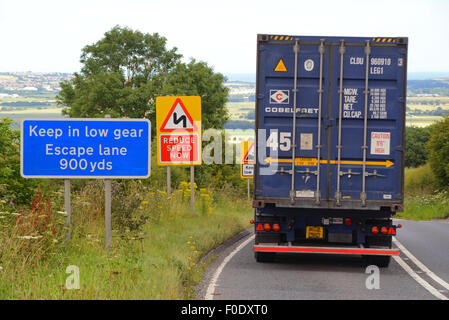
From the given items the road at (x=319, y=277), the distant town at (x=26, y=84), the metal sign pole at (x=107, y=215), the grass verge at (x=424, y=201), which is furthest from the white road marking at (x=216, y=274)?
the distant town at (x=26, y=84)

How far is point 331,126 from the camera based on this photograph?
12.1 metres

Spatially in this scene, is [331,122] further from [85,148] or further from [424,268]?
[85,148]

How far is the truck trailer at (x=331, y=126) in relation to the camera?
1201 cm

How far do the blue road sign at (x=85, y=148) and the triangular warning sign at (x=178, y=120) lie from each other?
6089 millimetres

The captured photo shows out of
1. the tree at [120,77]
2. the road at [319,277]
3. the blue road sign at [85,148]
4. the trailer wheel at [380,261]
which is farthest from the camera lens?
the tree at [120,77]

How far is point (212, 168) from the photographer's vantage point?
2746 inches

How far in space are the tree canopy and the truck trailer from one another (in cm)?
4773

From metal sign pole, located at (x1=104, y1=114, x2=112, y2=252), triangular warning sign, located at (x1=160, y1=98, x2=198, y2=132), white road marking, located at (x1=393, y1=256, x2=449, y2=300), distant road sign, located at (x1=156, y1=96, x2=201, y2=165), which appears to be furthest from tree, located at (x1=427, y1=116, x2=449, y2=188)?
metal sign pole, located at (x1=104, y1=114, x2=112, y2=252)

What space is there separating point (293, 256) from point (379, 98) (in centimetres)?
416

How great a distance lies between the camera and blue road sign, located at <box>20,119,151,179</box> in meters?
10.8

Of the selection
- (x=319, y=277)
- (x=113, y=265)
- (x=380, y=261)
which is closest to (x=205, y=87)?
(x=380, y=261)

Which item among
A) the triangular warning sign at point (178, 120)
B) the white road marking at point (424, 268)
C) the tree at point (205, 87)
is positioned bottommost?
the white road marking at point (424, 268)

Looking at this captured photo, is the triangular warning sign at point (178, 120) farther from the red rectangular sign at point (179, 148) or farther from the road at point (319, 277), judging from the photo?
the road at point (319, 277)
